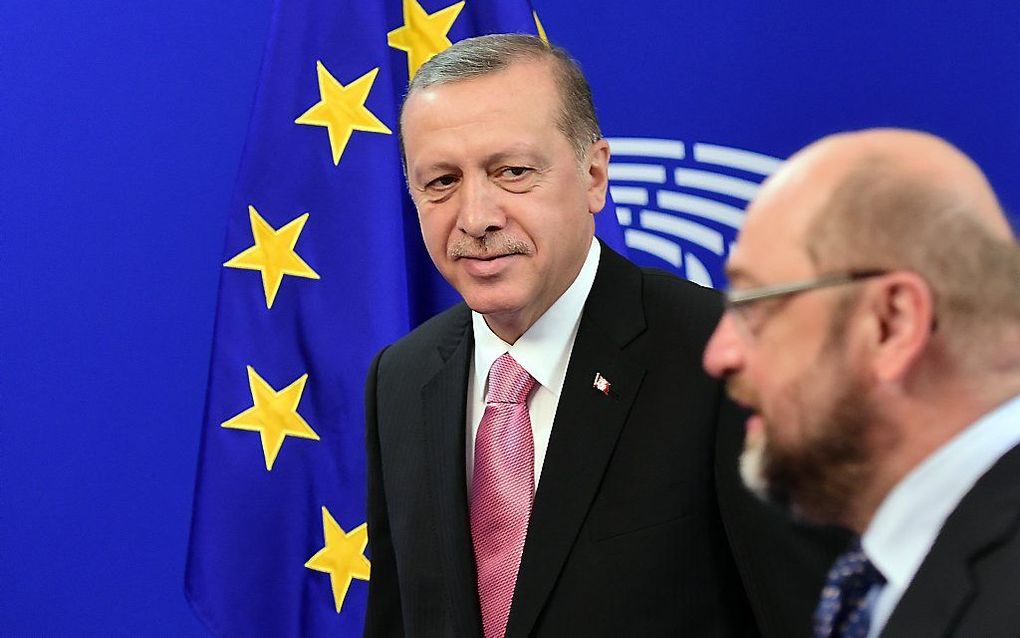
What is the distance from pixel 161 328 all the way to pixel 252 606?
101cm

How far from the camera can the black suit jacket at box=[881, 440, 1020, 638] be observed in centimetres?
92

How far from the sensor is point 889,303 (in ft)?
3.14

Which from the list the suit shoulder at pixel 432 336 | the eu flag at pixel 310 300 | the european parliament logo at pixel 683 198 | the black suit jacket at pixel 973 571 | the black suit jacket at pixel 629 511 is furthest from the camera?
the european parliament logo at pixel 683 198

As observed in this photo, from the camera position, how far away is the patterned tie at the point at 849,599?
3.50 feet

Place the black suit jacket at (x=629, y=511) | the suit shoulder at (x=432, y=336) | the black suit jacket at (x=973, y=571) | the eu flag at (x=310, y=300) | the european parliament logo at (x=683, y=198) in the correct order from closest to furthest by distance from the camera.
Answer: the black suit jacket at (x=973, y=571), the black suit jacket at (x=629, y=511), the suit shoulder at (x=432, y=336), the eu flag at (x=310, y=300), the european parliament logo at (x=683, y=198)

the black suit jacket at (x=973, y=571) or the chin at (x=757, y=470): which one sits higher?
the chin at (x=757, y=470)

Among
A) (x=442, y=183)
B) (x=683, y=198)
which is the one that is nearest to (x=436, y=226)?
(x=442, y=183)

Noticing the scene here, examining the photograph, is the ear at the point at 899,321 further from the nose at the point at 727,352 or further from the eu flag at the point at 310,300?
the eu flag at the point at 310,300

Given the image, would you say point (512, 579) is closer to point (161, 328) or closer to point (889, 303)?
point (889, 303)

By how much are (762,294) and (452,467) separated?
0.72 meters

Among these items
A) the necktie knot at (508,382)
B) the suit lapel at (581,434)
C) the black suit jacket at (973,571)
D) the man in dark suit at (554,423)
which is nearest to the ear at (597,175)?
the man in dark suit at (554,423)

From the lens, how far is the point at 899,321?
3.14 feet

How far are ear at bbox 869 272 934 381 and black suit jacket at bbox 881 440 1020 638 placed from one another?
0.11m

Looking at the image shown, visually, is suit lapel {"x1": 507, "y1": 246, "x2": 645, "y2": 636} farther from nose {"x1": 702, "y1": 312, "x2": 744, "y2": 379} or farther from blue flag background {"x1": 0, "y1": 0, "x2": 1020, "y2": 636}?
blue flag background {"x1": 0, "y1": 0, "x2": 1020, "y2": 636}
